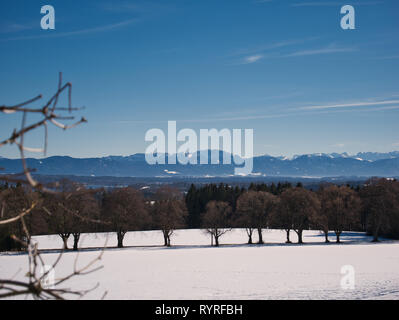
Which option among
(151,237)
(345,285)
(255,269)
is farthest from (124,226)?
(345,285)

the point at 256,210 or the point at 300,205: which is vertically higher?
the point at 300,205

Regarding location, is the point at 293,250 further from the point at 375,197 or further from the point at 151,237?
the point at 151,237

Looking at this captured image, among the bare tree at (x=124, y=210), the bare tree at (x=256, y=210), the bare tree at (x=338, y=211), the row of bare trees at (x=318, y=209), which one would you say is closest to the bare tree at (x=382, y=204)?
the row of bare trees at (x=318, y=209)

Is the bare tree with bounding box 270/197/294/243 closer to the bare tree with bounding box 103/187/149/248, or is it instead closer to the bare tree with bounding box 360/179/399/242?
the bare tree with bounding box 360/179/399/242

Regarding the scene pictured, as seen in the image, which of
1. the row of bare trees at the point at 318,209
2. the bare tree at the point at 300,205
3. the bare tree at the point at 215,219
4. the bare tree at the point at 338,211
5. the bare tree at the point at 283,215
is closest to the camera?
the bare tree at the point at 300,205

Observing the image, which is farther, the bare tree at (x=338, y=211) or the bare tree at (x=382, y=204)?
the bare tree at (x=338, y=211)

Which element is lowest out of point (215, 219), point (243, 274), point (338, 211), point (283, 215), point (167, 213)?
point (243, 274)

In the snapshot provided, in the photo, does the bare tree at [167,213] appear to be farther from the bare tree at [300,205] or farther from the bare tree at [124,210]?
the bare tree at [300,205]

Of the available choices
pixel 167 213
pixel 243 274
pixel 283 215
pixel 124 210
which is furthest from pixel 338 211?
pixel 243 274

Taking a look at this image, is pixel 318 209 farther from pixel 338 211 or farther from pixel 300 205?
pixel 338 211

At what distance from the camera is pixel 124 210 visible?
2213 inches

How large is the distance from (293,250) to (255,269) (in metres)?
18.1

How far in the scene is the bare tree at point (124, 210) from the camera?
2191 inches

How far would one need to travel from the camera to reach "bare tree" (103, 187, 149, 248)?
55656 mm
